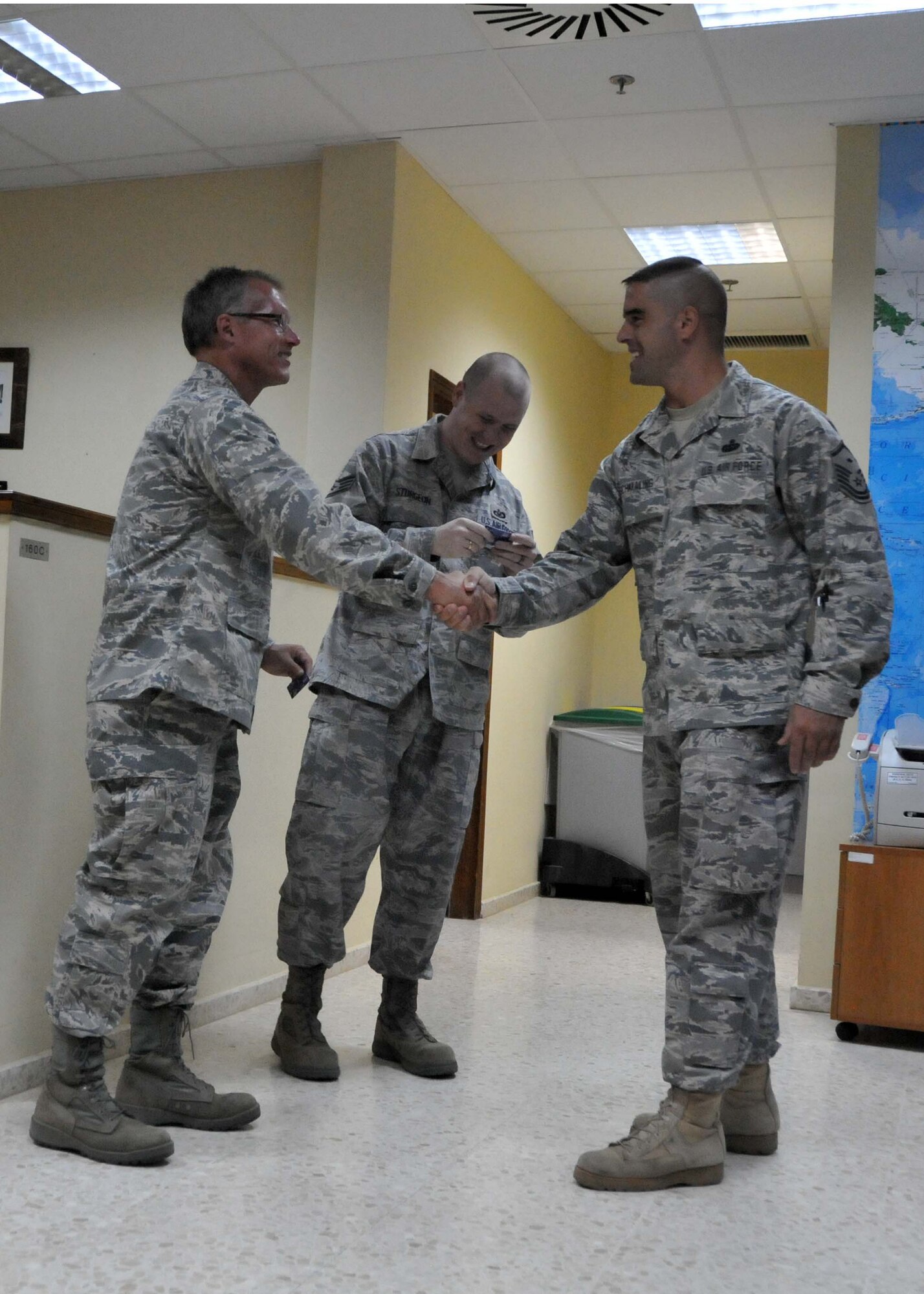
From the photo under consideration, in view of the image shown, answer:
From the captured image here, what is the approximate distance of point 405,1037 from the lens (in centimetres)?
281

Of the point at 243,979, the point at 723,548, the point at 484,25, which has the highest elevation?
the point at 484,25

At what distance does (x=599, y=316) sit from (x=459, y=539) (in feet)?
13.7

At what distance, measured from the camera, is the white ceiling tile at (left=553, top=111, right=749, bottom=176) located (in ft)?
13.5

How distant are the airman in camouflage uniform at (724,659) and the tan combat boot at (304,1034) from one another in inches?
28.6

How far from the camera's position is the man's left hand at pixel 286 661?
2574 mm

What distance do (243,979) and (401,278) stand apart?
2.45m

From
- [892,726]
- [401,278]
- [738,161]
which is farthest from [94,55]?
[892,726]

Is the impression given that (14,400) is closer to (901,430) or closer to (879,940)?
(901,430)

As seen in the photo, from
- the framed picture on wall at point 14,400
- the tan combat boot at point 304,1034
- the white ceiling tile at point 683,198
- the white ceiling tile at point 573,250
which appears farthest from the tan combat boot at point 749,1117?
the framed picture on wall at point 14,400

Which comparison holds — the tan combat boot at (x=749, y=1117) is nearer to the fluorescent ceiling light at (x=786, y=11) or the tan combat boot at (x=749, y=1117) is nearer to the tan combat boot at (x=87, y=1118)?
the tan combat boot at (x=87, y=1118)

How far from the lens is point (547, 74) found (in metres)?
3.82

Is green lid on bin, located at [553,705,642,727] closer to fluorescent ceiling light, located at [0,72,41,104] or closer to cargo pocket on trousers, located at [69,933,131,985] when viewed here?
fluorescent ceiling light, located at [0,72,41,104]

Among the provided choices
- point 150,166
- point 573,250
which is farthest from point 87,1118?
point 573,250

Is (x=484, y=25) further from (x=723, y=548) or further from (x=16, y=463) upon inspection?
(x=16, y=463)
